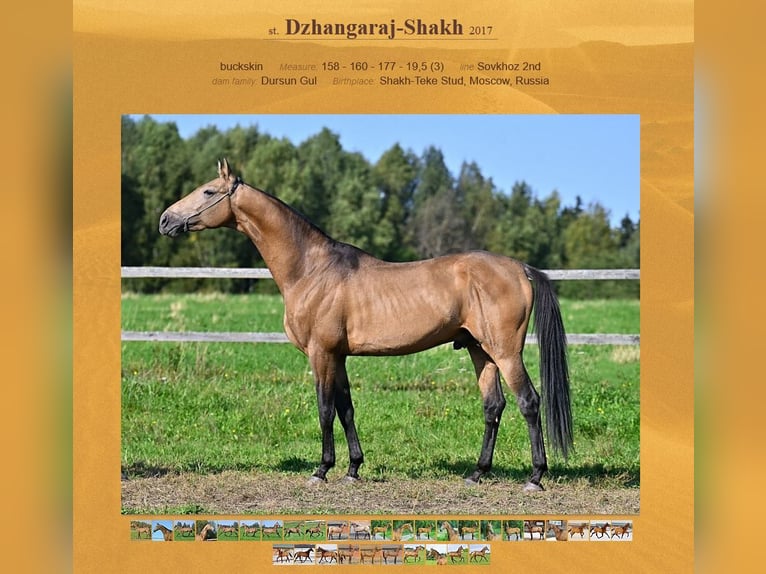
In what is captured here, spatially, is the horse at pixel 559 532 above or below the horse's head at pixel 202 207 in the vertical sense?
below

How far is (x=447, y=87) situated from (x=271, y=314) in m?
8.55

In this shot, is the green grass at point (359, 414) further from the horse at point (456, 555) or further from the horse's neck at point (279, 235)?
the horse's neck at point (279, 235)

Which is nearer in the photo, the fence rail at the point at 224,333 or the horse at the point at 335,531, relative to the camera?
the horse at the point at 335,531

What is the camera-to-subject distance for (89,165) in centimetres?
648

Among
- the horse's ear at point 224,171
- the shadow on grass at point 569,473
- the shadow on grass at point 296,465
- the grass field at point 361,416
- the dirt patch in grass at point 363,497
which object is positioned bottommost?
the dirt patch in grass at point 363,497

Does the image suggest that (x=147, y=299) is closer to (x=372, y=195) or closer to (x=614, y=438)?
(x=614, y=438)

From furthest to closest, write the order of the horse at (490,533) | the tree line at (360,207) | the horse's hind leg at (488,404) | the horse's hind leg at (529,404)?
1. the tree line at (360,207)
2. the horse's hind leg at (488,404)
3. the horse's hind leg at (529,404)
4. the horse at (490,533)

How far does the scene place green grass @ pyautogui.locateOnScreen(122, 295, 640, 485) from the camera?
7.64 m

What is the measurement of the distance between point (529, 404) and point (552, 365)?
39 centimetres

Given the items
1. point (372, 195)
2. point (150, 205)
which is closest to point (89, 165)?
point (150, 205)

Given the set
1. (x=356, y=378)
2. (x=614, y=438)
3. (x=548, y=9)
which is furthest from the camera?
(x=356, y=378)

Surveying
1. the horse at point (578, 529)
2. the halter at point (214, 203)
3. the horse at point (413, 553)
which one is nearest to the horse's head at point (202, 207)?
the halter at point (214, 203)

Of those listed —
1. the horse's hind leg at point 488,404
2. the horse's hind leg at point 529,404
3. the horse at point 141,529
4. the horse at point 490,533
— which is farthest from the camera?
the horse's hind leg at point 488,404

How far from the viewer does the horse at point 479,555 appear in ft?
21.0
